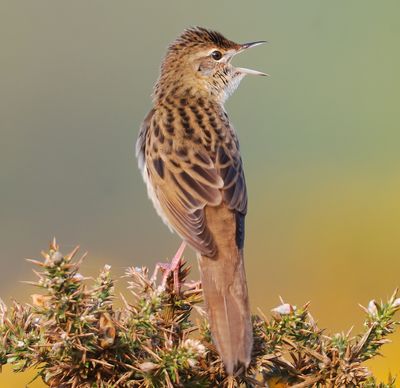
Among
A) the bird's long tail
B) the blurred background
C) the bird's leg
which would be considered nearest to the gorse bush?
the bird's long tail

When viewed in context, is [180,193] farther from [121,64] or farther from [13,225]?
[121,64]

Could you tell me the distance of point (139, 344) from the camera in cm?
315

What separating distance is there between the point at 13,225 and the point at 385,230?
3.11m

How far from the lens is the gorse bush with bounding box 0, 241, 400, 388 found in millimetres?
3010

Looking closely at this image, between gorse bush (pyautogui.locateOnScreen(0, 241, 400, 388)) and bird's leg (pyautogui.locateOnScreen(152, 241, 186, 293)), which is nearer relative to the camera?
gorse bush (pyautogui.locateOnScreen(0, 241, 400, 388))

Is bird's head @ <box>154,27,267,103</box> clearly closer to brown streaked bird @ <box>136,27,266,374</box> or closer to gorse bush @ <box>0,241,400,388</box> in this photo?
brown streaked bird @ <box>136,27,266,374</box>

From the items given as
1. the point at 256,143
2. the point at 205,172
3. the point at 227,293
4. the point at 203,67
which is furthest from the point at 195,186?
the point at 256,143

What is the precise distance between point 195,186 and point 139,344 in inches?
73.8

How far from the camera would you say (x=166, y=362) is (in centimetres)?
306

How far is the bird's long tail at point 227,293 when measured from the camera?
3.28 meters

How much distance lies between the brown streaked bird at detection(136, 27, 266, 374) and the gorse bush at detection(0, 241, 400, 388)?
11 cm

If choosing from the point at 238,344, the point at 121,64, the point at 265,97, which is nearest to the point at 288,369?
the point at 238,344

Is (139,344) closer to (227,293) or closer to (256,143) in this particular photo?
(227,293)

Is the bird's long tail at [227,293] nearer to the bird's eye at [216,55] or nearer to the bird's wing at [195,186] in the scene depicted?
the bird's wing at [195,186]
